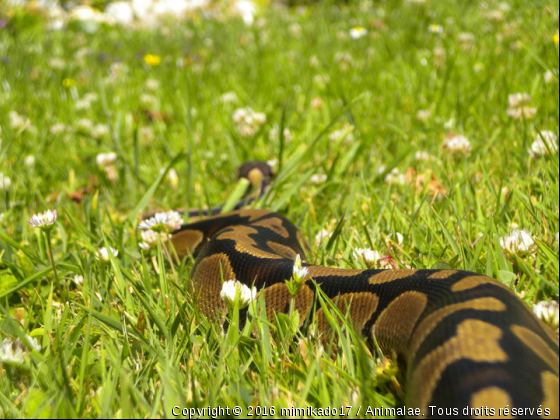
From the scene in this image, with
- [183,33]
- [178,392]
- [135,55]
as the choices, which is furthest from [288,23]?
[178,392]

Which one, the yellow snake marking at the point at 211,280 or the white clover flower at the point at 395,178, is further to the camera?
the white clover flower at the point at 395,178

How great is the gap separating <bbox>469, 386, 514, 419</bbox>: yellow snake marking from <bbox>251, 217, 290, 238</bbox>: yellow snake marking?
207cm

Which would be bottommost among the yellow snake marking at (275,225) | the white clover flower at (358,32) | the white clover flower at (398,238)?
the white clover flower at (398,238)

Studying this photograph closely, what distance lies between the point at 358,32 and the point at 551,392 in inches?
321

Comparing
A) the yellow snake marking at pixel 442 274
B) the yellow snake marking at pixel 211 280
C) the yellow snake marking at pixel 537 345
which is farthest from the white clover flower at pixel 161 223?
the yellow snake marking at pixel 537 345

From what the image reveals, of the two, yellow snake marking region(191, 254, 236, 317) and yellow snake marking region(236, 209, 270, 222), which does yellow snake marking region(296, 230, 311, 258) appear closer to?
yellow snake marking region(236, 209, 270, 222)

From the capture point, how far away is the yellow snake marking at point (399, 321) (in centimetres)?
231

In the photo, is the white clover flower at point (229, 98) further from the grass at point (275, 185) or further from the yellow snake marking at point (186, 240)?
the yellow snake marking at point (186, 240)

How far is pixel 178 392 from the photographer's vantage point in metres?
2.02

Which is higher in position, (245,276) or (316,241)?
(316,241)

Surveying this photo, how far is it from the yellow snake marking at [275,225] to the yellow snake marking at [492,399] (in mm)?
2072

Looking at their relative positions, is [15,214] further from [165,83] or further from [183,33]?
[183,33]

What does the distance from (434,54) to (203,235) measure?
4.65 m

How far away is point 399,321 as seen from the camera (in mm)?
2391
